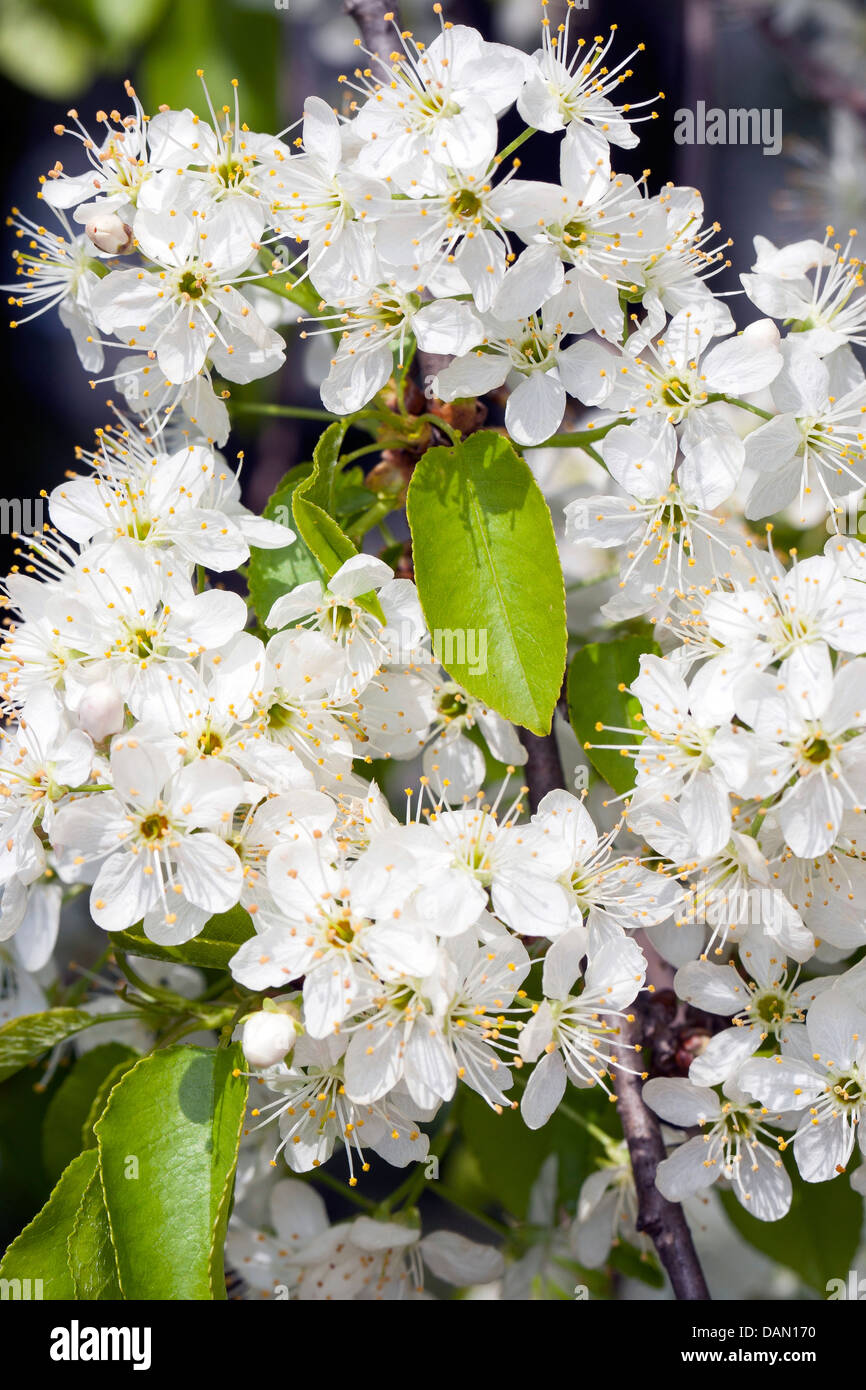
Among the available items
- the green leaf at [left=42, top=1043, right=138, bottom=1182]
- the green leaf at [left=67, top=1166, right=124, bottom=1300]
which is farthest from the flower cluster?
the green leaf at [left=42, top=1043, right=138, bottom=1182]

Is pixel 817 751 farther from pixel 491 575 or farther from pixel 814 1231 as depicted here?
pixel 814 1231

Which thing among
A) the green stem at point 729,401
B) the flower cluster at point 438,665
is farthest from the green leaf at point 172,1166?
the green stem at point 729,401

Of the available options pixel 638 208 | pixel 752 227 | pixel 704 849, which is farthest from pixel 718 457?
pixel 752 227

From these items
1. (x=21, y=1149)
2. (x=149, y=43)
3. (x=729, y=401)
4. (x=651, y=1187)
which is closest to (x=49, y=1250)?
(x=21, y=1149)

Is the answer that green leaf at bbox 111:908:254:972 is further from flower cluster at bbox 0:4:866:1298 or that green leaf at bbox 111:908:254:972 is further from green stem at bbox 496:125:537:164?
green stem at bbox 496:125:537:164

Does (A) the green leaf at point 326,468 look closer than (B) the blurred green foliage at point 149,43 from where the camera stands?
Yes

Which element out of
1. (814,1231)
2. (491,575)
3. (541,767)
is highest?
(491,575)

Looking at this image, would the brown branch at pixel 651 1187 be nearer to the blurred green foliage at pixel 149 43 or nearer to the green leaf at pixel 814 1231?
the green leaf at pixel 814 1231
